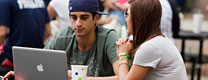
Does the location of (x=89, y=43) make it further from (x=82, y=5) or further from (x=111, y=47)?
(x=82, y=5)

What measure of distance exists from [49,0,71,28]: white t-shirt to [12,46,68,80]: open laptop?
1899 millimetres

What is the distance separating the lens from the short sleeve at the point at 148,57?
2.38 metres

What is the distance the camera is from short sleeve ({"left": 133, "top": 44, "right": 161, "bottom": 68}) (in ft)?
7.79

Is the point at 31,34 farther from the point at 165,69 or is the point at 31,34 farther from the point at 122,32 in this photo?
the point at 165,69

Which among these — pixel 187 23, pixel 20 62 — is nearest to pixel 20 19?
pixel 20 62

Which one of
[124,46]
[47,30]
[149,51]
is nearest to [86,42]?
[124,46]

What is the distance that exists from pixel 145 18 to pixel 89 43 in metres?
0.78

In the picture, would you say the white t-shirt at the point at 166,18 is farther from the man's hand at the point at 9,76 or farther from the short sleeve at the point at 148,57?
the man's hand at the point at 9,76

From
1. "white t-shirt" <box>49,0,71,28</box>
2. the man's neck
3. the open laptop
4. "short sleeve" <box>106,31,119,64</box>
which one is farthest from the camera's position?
"white t-shirt" <box>49,0,71,28</box>

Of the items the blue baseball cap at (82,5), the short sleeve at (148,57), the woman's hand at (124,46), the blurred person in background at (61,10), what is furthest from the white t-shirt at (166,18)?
the short sleeve at (148,57)

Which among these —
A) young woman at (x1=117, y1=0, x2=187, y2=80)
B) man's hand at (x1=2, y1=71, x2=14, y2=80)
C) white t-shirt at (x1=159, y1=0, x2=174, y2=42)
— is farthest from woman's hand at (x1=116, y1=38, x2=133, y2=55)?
white t-shirt at (x1=159, y1=0, x2=174, y2=42)

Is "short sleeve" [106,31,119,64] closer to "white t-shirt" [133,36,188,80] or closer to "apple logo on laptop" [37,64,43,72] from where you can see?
"white t-shirt" [133,36,188,80]

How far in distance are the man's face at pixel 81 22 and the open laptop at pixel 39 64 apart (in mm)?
656

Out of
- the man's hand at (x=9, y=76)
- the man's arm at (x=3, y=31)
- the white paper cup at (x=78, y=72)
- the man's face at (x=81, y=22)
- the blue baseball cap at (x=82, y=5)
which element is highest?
the blue baseball cap at (x=82, y=5)
